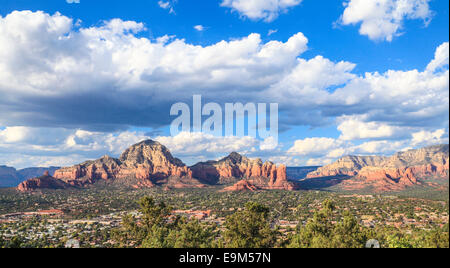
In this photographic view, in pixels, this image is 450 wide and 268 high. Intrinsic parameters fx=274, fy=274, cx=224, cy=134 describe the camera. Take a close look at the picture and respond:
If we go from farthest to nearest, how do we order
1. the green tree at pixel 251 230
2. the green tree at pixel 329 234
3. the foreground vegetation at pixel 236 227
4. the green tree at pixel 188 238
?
the green tree at pixel 251 230 → the foreground vegetation at pixel 236 227 → the green tree at pixel 188 238 → the green tree at pixel 329 234

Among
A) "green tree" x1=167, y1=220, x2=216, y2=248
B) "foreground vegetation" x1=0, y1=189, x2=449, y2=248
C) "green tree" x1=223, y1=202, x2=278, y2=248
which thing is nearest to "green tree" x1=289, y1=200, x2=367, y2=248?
"foreground vegetation" x1=0, y1=189, x2=449, y2=248

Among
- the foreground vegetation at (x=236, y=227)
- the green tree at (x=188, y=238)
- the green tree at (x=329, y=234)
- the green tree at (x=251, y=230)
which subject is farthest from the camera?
the green tree at (x=251, y=230)

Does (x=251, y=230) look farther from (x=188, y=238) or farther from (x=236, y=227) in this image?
(x=188, y=238)

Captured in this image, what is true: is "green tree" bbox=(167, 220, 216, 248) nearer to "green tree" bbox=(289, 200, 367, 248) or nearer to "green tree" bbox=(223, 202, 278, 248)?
"green tree" bbox=(223, 202, 278, 248)

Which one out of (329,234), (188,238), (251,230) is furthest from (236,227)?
(329,234)

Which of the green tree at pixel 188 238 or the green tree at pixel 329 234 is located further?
the green tree at pixel 188 238

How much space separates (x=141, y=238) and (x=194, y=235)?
11.4 metres

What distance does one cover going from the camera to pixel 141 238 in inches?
1848

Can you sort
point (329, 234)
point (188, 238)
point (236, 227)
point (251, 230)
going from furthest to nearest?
point (329, 234) < point (236, 227) < point (251, 230) < point (188, 238)

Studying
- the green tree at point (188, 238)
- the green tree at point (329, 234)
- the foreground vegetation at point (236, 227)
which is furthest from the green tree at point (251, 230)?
the green tree at point (188, 238)

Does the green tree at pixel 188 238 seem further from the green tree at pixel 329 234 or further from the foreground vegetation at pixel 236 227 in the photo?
the green tree at pixel 329 234
